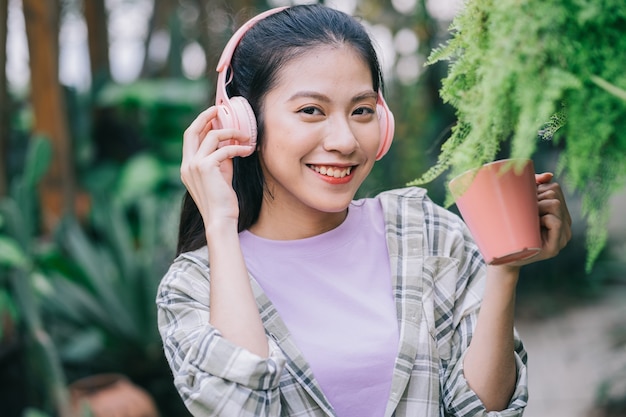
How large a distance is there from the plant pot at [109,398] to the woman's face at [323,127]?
284 centimetres

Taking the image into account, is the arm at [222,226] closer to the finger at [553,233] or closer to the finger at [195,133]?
the finger at [195,133]

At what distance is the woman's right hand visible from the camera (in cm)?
161

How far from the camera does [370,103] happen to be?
5.55 feet

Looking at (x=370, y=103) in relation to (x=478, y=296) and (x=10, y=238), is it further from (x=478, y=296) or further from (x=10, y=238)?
(x=10, y=238)

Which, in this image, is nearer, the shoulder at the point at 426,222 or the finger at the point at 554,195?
the finger at the point at 554,195

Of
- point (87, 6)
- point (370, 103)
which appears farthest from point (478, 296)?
point (87, 6)

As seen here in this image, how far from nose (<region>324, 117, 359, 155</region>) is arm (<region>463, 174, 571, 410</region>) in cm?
38

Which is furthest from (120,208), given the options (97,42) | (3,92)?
(97,42)

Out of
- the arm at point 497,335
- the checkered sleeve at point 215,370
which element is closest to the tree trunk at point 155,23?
the checkered sleeve at point 215,370

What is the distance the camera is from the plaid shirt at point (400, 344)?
1.47m

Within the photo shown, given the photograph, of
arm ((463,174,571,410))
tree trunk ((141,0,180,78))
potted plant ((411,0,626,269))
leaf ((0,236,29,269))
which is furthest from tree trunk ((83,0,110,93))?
potted plant ((411,0,626,269))

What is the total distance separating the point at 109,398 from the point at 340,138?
9.99 feet

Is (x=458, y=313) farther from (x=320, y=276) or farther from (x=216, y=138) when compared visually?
(x=216, y=138)

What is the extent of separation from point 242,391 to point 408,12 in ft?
21.8
